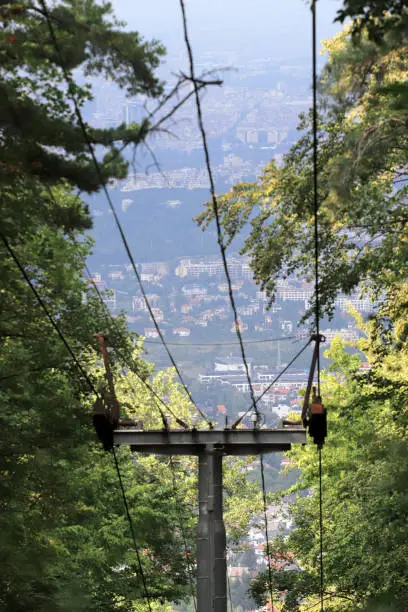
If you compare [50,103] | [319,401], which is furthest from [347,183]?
[50,103]

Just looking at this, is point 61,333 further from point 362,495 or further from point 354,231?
Result: point 362,495

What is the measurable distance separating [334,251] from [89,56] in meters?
6.03

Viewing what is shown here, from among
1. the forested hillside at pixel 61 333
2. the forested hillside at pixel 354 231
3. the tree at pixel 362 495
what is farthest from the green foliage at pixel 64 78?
the tree at pixel 362 495

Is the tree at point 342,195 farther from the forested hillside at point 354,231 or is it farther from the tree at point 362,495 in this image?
the tree at point 362,495

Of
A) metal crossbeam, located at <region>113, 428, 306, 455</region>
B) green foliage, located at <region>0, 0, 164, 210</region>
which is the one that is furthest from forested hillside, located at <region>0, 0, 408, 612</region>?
metal crossbeam, located at <region>113, 428, 306, 455</region>

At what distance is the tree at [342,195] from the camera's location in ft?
41.5

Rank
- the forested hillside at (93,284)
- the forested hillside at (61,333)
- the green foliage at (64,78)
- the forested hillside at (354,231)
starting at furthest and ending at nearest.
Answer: the forested hillside at (354,231)
the forested hillside at (93,284)
the forested hillside at (61,333)
the green foliage at (64,78)

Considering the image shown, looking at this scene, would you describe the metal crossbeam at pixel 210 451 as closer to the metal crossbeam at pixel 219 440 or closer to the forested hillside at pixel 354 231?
the metal crossbeam at pixel 219 440

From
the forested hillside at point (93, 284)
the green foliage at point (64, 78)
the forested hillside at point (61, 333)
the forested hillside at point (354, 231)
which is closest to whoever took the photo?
the green foliage at point (64, 78)

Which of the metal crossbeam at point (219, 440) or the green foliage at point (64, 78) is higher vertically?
the green foliage at point (64, 78)

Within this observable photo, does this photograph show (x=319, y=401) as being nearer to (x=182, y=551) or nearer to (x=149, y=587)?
(x=149, y=587)

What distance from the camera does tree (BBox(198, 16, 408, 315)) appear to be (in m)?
12.6

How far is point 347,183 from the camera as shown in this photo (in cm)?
1239

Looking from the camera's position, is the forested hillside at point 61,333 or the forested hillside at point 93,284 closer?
the forested hillside at point 61,333
